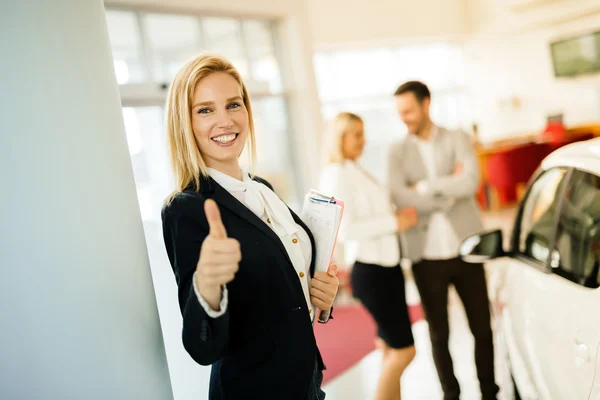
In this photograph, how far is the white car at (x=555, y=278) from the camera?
4.93 ft

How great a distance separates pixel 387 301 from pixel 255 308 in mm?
1456

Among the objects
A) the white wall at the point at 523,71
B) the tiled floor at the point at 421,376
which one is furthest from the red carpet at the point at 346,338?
the white wall at the point at 523,71

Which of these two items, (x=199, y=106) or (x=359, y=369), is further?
(x=359, y=369)

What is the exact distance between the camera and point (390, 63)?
35.4 feet

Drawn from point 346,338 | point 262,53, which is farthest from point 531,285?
point 262,53

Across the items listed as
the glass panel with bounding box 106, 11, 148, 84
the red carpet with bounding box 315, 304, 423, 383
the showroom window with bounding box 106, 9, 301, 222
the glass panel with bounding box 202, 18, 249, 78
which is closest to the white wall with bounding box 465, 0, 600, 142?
the showroom window with bounding box 106, 9, 301, 222

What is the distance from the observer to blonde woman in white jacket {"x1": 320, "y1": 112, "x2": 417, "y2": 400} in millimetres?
2588

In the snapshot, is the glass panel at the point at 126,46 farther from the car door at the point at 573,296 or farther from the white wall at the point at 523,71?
the white wall at the point at 523,71

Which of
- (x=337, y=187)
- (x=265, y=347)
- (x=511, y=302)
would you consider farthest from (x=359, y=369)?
(x=265, y=347)

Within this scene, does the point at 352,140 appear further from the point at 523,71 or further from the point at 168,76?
the point at 523,71

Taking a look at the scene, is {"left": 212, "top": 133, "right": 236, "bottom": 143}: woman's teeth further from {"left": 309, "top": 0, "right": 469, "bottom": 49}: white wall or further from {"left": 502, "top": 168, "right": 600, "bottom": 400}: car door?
{"left": 309, "top": 0, "right": 469, "bottom": 49}: white wall

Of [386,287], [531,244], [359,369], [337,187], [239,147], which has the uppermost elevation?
[239,147]

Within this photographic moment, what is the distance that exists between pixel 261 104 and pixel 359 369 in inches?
129

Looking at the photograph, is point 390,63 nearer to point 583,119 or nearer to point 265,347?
point 583,119
